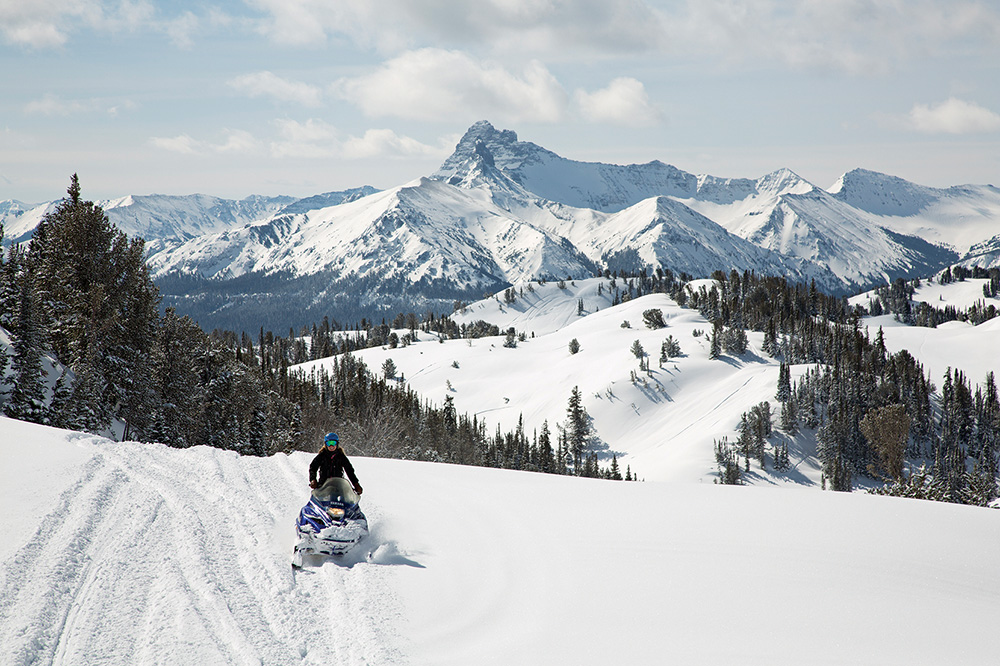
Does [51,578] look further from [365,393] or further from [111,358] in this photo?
[365,393]

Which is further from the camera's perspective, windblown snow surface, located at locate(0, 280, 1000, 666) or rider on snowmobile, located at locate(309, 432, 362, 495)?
rider on snowmobile, located at locate(309, 432, 362, 495)

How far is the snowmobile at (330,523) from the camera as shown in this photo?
40.0 feet

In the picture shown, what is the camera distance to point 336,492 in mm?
13453

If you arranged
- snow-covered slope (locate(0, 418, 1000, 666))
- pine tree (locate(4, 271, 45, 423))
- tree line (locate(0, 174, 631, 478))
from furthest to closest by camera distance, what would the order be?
tree line (locate(0, 174, 631, 478)), pine tree (locate(4, 271, 45, 423)), snow-covered slope (locate(0, 418, 1000, 666))

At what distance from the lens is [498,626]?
9820 millimetres

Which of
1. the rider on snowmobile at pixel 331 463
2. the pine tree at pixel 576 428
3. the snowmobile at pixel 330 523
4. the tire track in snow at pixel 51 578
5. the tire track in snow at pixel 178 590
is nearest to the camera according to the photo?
the tire track in snow at pixel 51 578

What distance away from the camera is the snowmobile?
12180mm

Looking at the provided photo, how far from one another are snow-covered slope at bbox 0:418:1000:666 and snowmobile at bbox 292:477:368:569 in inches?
16.7

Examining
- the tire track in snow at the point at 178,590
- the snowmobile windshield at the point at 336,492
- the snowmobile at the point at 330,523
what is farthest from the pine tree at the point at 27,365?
the snowmobile at the point at 330,523

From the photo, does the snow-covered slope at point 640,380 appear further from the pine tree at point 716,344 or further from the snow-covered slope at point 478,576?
the snow-covered slope at point 478,576

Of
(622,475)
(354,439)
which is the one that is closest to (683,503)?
(354,439)

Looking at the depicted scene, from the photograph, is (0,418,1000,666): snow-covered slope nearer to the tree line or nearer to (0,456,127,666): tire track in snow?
(0,456,127,666): tire track in snow

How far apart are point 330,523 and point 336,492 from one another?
114cm

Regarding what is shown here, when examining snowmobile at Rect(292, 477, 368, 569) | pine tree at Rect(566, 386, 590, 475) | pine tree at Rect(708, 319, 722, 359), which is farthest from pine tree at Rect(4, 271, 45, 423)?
pine tree at Rect(708, 319, 722, 359)
